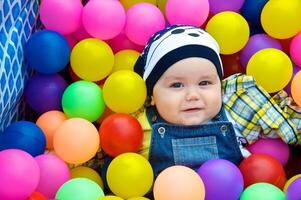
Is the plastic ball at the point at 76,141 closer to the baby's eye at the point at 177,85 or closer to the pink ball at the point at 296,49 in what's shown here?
the baby's eye at the point at 177,85

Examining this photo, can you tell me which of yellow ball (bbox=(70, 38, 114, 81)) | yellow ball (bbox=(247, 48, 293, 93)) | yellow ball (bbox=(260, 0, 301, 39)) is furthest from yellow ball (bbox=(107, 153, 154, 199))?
yellow ball (bbox=(260, 0, 301, 39))

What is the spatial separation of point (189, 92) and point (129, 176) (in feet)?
0.90

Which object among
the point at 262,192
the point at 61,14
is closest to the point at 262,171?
the point at 262,192

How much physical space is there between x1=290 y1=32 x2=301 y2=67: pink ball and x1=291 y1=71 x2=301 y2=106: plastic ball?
2.9 inches

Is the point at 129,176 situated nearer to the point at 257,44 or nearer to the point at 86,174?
the point at 86,174

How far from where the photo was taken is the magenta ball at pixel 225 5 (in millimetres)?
1478

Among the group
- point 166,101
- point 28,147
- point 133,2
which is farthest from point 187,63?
point 28,147

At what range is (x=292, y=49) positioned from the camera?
142 centimetres

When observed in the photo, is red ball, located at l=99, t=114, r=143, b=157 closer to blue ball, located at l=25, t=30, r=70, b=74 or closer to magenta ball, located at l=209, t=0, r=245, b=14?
blue ball, located at l=25, t=30, r=70, b=74

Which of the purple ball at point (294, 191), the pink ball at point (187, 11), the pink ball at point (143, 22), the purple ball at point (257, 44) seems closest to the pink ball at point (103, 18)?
the pink ball at point (143, 22)

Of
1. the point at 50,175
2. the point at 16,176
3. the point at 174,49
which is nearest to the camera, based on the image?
the point at 16,176

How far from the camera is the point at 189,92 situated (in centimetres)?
133

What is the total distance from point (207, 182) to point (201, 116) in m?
0.21

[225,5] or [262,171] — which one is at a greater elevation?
[225,5]
